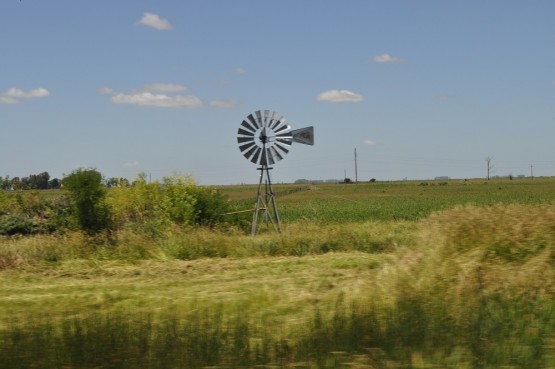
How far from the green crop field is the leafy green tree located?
258cm

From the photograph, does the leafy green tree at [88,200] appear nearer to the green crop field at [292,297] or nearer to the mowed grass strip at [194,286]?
the green crop field at [292,297]

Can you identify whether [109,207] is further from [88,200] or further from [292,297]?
[292,297]

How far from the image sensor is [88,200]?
21641mm

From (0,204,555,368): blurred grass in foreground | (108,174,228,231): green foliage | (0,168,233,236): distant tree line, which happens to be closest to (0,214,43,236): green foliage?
(0,168,233,236): distant tree line

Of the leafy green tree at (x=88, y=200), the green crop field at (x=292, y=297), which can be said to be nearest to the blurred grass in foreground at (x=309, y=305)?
the green crop field at (x=292, y=297)

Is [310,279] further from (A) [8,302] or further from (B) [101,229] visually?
(B) [101,229]

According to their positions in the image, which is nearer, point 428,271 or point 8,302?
point 428,271

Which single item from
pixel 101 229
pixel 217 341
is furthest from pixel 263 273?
pixel 101 229

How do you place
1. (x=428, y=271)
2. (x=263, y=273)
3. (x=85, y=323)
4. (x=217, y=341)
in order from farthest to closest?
(x=263, y=273), (x=428, y=271), (x=85, y=323), (x=217, y=341)

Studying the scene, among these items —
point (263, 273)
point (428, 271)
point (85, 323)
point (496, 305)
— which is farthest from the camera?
point (263, 273)

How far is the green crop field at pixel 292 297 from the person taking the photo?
20.5 ft

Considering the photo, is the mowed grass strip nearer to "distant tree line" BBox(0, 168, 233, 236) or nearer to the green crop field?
the green crop field

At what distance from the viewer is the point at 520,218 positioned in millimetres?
11617

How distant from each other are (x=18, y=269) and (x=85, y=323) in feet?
28.6
